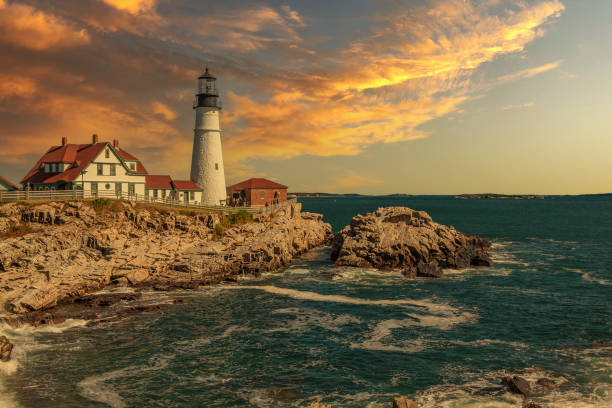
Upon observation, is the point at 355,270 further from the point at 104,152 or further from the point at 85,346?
the point at 104,152

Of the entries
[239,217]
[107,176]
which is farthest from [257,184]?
[107,176]

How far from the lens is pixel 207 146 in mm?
53375

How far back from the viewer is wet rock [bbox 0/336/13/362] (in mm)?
17922

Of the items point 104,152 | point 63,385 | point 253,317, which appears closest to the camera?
point 63,385

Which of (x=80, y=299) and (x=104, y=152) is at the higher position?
(x=104, y=152)

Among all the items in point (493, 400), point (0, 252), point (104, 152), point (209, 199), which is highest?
point (104, 152)

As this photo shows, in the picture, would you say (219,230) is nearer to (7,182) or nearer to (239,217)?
(239,217)

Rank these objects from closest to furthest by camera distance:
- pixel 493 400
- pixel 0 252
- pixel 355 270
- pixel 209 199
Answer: pixel 493 400
pixel 0 252
pixel 355 270
pixel 209 199

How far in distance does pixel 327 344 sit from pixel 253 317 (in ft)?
20.7

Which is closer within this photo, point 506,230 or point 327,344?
point 327,344

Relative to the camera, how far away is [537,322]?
23.6 m

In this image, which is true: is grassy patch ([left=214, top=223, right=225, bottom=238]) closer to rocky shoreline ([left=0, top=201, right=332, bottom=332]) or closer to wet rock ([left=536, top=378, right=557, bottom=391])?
rocky shoreline ([left=0, top=201, right=332, bottom=332])

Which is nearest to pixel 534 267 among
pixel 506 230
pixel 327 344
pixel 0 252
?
pixel 327 344

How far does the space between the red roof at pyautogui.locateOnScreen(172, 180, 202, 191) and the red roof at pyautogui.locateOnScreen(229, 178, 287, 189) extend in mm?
9287
